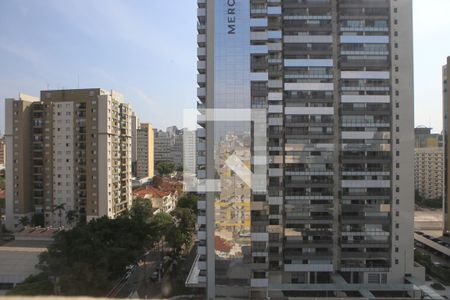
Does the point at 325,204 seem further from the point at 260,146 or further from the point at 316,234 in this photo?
the point at 260,146

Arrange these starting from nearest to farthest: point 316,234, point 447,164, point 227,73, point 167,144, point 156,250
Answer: point 227,73, point 316,234, point 156,250, point 447,164, point 167,144

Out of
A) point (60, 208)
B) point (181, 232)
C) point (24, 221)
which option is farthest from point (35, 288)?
point (24, 221)

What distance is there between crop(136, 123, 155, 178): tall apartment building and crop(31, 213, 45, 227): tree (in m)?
8.57

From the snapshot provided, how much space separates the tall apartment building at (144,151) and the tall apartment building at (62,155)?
8.00 metres

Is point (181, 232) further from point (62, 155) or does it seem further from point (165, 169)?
point (165, 169)

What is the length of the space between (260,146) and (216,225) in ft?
4.78

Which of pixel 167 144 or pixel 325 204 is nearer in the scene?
pixel 325 204

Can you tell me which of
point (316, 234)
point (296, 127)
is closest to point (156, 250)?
point (316, 234)

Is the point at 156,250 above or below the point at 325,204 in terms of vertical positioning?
below

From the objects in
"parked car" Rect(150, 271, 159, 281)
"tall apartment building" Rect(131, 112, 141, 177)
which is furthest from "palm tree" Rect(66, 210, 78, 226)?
"tall apartment building" Rect(131, 112, 141, 177)

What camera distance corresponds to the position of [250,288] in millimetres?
5590

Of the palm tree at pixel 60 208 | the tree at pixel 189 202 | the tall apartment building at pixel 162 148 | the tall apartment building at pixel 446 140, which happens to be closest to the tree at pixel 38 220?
the palm tree at pixel 60 208

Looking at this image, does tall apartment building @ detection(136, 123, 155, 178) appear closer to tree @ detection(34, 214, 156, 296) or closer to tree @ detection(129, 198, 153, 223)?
tree @ detection(129, 198, 153, 223)

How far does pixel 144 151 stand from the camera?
60.8 feet
